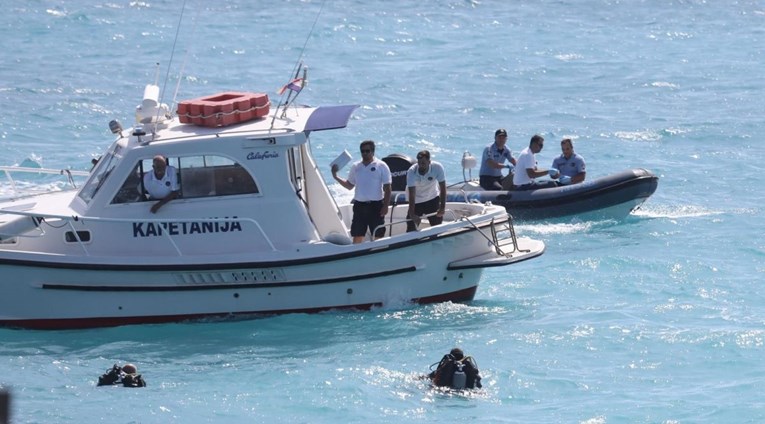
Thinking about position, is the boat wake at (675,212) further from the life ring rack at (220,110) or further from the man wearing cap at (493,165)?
the life ring rack at (220,110)

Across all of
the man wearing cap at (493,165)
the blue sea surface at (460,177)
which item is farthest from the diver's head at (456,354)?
the man wearing cap at (493,165)

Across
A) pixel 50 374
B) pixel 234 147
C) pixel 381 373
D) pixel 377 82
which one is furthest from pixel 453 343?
pixel 377 82

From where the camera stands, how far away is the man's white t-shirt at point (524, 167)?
67.6 ft

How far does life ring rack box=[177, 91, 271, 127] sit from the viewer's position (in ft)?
49.1

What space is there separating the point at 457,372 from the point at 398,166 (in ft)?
22.5

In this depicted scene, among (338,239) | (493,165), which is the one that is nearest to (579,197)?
(493,165)

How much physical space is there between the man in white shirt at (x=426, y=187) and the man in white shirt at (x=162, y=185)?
9.33 ft

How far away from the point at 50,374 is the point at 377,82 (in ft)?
73.4

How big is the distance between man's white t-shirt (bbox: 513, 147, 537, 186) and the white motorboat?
5383 millimetres

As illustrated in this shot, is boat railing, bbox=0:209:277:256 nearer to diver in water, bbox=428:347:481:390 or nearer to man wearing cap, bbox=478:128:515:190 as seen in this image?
diver in water, bbox=428:347:481:390

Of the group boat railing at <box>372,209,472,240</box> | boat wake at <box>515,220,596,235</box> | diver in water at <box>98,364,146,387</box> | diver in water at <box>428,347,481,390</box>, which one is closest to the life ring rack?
boat railing at <box>372,209,472,240</box>

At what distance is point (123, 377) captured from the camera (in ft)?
41.9

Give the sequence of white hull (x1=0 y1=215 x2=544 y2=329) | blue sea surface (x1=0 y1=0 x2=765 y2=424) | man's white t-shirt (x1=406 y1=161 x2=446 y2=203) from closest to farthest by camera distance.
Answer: blue sea surface (x1=0 y1=0 x2=765 y2=424) < white hull (x1=0 y1=215 x2=544 y2=329) < man's white t-shirt (x1=406 y1=161 x2=446 y2=203)

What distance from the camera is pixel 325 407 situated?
12.8 meters
